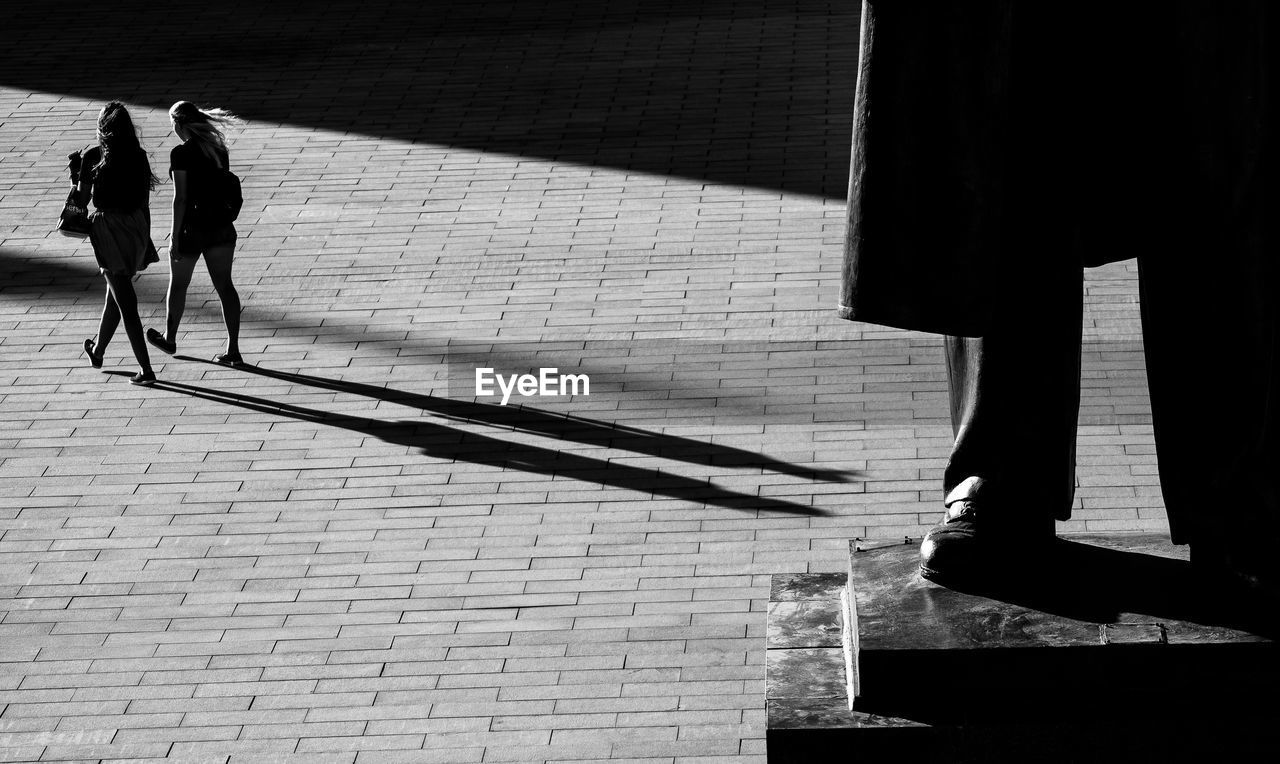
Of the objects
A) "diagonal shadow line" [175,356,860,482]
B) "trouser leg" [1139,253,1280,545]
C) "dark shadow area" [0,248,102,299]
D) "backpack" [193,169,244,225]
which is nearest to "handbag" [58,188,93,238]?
"backpack" [193,169,244,225]

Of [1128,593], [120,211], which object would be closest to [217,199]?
[120,211]

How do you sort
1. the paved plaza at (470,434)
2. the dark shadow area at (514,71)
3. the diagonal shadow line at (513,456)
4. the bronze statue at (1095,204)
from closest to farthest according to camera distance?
the bronze statue at (1095,204), the paved plaza at (470,434), the diagonal shadow line at (513,456), the dark shadow area at (514,71)

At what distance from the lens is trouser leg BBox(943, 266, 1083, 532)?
3.43 m

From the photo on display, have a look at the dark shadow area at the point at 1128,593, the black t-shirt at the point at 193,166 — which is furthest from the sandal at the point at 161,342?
the dark shadow area at the point at 1128,593

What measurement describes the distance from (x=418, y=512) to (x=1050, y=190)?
4.58 metres

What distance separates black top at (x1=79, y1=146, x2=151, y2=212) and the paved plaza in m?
0.98

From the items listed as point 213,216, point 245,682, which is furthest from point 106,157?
point 245,682

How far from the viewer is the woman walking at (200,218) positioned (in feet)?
29.7

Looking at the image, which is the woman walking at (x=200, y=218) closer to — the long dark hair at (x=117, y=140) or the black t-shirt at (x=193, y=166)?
the black t-shirt at (x=193, y=166)

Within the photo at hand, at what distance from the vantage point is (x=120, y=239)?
9.02 meters

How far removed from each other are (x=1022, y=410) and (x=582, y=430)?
15.8 feet

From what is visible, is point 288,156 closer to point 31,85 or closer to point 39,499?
point 31,85

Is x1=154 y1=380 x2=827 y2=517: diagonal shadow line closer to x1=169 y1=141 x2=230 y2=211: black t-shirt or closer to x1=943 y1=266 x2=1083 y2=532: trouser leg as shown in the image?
x1=169 y1=141 x2=230 y2=211: black t-shirt

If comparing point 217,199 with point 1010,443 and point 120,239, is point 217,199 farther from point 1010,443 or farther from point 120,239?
point 1010,443
